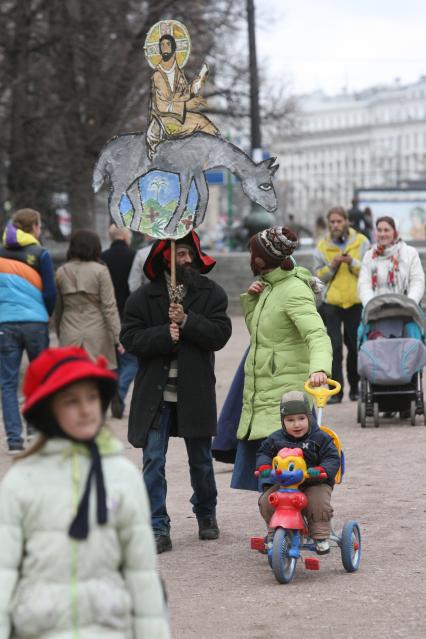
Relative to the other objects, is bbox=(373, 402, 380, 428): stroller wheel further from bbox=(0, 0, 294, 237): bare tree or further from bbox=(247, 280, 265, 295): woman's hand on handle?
bbox=(0, 0, 294, 237): bare tree

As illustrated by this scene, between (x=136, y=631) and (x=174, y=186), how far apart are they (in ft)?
13.5

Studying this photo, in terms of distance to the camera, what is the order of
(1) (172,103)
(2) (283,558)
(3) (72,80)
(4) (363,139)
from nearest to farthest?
(2) (283,558)
(1) (172,103)
(3) (72,80)
(4) (363,139)

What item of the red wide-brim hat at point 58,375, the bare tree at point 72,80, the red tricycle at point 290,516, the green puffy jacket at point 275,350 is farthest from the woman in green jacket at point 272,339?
the bare tree at point 72,80

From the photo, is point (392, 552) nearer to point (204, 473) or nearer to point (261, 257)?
point (204, 473)

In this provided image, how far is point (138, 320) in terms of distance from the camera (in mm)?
7426

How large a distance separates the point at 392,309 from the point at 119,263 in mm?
2726

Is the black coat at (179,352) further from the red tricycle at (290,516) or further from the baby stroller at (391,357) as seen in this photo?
the baby stroller at (391,357)

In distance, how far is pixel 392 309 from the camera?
12.4 m

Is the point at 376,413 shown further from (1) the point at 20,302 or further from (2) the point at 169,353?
(2) the point at 169,353

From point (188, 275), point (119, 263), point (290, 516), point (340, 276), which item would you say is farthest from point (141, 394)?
point (340, 276)

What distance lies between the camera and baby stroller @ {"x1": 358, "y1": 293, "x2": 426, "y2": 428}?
12.2 metres

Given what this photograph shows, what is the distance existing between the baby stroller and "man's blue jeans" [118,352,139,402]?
2161mm

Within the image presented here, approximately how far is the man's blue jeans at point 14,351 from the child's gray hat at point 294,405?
4.89 meters

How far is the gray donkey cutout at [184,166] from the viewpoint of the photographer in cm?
746
